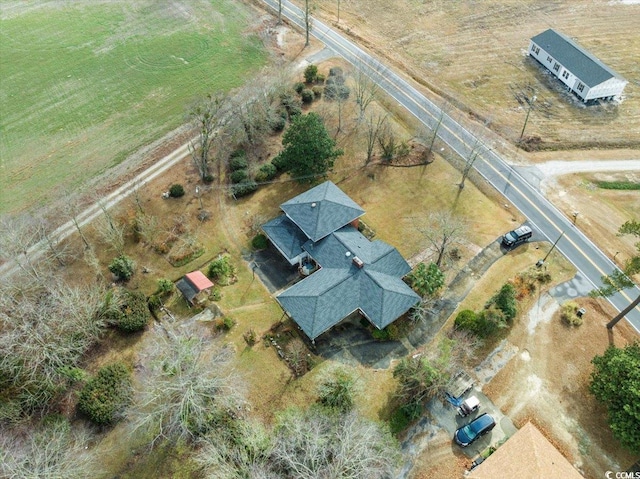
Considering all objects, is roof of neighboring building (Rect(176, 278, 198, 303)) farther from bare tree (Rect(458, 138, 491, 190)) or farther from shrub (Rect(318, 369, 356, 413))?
bare tree (Rect(458, 138, 491, 190))

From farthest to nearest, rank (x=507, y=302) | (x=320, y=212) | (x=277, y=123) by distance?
(x=277, y=123) → (x=320, y=212) → (x=507, y=302)

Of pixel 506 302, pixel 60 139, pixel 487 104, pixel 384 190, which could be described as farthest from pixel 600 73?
pixel 60 139

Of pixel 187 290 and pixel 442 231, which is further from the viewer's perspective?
pixel 442 231

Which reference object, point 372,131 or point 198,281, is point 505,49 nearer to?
point 372,131

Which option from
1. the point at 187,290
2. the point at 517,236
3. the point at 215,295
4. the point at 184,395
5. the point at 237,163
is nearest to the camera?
the point at 184,395

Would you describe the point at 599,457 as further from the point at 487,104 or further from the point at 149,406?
the point at 487,104

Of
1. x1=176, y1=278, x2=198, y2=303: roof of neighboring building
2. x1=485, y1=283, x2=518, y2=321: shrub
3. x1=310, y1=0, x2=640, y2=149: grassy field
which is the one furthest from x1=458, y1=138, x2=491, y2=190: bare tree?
x1=176, y1=278, x2=198, y2=303: roof of neighboring building

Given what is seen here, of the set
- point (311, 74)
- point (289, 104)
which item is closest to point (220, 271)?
point (289, 104)
